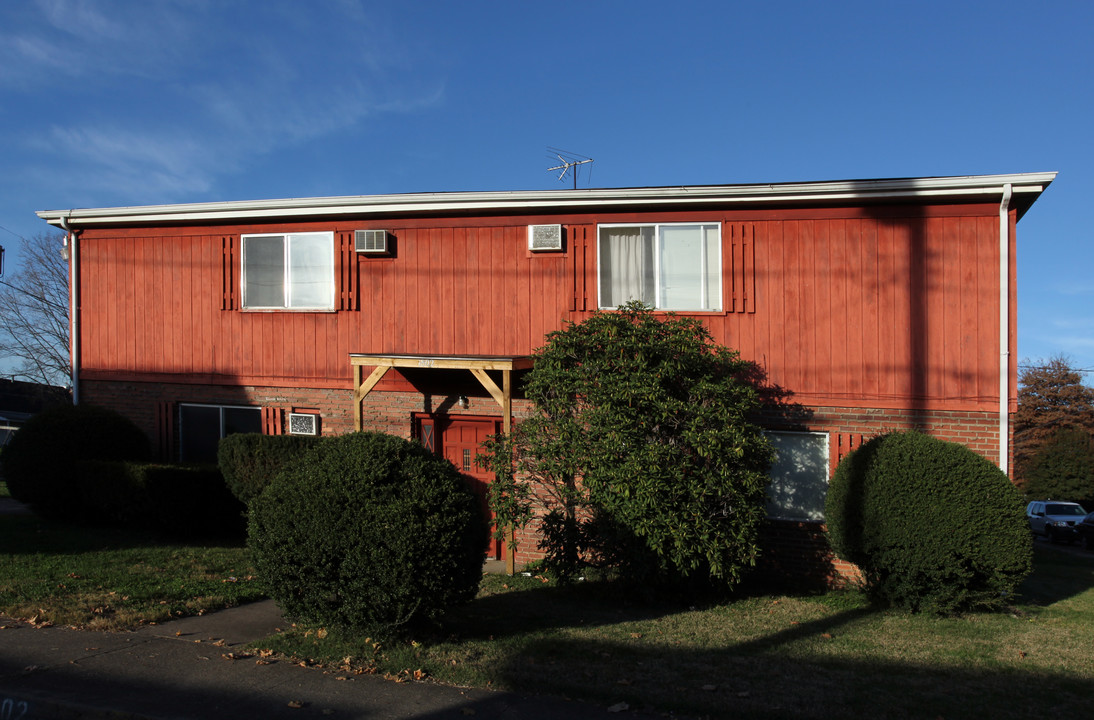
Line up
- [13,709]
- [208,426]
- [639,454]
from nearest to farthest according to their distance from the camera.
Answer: [13,709] < [639,454] < [208,426]

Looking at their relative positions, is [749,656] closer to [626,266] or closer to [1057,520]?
[626,266]

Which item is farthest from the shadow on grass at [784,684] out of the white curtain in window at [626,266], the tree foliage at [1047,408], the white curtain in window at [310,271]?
the tree foliage at [1047,408]

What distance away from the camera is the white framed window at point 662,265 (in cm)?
1005

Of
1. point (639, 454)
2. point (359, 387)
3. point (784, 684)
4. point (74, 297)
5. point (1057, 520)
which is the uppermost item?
point (74, 297)

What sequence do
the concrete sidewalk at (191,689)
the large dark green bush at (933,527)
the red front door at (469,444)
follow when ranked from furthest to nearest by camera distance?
the red front door at (469,444) → the large dark green bush at (933,527) → the concrete sidewalk at (191,689)

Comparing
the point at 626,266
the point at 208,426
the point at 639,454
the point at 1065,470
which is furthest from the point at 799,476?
the point at 1065,470

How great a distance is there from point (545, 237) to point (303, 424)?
14.8ft

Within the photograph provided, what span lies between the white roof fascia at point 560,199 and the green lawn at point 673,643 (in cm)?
481

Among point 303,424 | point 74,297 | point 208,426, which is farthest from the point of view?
point 74,297

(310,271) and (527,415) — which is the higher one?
(310,271)

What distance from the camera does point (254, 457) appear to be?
10.2 m

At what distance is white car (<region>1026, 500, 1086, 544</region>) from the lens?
926 inches

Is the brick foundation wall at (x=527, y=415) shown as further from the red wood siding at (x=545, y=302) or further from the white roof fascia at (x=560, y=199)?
the white roof fascia at (x=560, y=199)

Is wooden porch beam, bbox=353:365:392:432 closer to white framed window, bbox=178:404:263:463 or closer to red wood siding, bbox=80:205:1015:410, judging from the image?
red wood siding, bbox=80:205:1015:410
